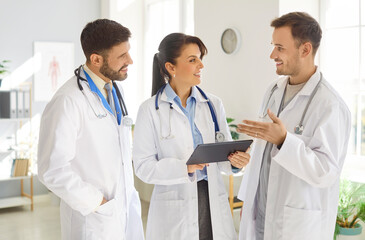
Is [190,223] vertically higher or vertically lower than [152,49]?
lower

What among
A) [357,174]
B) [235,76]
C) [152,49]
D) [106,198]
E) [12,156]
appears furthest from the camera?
[152,49]

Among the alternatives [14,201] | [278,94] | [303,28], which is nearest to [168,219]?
[278,94]

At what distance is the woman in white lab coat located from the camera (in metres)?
2.10

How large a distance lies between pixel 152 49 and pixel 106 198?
14.9 ft

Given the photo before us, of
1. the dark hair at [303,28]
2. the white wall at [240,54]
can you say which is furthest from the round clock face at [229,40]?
the dark hair at [303,28]

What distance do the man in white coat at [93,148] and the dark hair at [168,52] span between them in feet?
0.64

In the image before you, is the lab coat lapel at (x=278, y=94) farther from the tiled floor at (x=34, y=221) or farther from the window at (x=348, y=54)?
the tiled floor at (x=34, y=221)

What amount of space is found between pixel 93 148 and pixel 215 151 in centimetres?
54

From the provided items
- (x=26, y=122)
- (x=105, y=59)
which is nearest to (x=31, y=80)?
(x=26, y=122)

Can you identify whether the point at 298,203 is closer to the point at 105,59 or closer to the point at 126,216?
the point at 126,216

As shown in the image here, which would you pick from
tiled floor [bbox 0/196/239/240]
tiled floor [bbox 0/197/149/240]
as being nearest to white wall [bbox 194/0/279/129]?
tiled floor [bbox 0/196/239/240]

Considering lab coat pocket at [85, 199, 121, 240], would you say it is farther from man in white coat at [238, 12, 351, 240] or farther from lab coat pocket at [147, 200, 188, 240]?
man in white coat at [238, 12, 351, 240]

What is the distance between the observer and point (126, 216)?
7.02 ft

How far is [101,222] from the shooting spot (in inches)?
78.0
